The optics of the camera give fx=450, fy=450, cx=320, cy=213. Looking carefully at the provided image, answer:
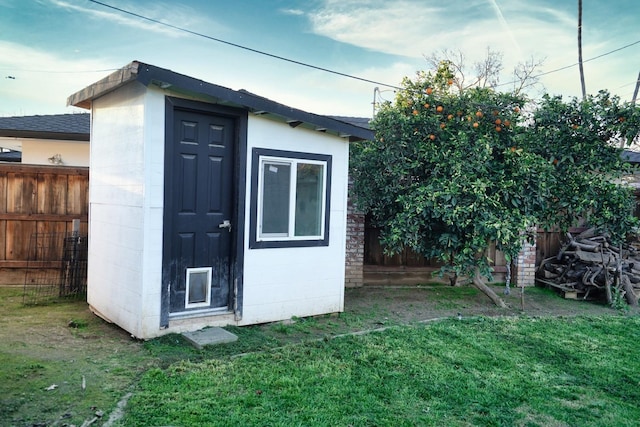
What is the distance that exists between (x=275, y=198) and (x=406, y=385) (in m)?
2.75

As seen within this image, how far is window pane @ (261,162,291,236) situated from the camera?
549 cm

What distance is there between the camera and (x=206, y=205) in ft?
16.8

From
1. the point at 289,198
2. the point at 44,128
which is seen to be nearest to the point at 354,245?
the point at 289,198

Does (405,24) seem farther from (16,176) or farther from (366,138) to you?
(16,176)

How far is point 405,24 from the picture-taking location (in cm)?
1235

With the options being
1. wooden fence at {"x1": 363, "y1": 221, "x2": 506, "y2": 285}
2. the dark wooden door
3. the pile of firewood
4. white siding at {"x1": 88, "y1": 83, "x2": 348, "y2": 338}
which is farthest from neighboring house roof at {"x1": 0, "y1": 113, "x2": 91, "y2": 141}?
the pile of firewood

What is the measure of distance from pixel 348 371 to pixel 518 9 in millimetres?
13843

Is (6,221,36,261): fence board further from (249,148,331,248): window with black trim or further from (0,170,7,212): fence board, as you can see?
(249,148,331,248): window with black trim

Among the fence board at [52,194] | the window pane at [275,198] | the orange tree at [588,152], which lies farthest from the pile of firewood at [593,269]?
the fence board at [52,194]

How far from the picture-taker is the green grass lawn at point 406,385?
10.3 ft

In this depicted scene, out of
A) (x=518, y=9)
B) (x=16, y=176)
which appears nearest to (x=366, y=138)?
(x=16, y=176)

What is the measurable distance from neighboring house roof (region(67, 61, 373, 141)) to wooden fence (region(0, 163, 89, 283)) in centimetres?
168

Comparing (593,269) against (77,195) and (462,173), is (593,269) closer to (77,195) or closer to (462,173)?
(462,173)

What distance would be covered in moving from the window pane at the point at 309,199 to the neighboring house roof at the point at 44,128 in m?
5.42
